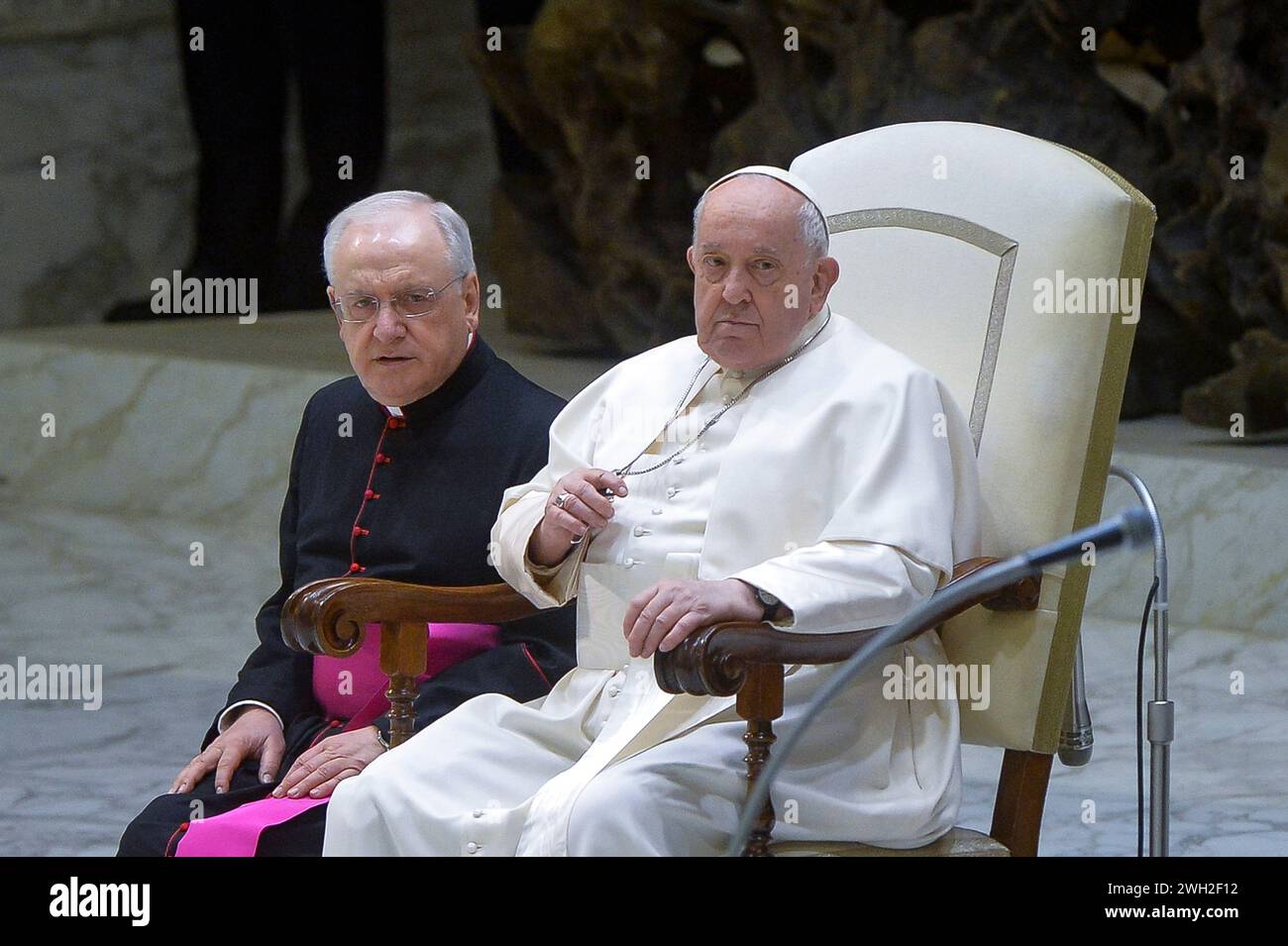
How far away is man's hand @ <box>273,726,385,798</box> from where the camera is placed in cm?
311

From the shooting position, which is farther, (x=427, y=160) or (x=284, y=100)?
(x=427, y=160)

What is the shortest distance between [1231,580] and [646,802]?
3.71m

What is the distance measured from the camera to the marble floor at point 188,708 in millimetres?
4727

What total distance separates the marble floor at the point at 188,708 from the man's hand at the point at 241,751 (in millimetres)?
1322

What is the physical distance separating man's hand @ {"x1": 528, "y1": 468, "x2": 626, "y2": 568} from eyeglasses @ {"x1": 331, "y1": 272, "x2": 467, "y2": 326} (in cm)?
41

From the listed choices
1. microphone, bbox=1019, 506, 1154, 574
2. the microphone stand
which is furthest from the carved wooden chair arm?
microphone, bbox=1019, 506, 1154, 574

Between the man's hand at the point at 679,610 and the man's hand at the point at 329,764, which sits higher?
the man's hand at the point at 679,610

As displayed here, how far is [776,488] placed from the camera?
3.08 m

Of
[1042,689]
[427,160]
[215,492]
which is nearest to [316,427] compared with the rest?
[1042,689]

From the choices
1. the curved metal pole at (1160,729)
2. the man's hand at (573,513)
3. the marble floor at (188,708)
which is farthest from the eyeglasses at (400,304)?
the marble floor at (188,708)

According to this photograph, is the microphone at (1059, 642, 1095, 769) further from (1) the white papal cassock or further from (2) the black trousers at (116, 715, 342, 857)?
(2) the black trousers at (116, 715, 342, 857)

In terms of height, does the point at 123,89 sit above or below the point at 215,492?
above

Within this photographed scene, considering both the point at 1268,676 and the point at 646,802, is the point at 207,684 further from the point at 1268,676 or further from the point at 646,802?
the point at 646,802

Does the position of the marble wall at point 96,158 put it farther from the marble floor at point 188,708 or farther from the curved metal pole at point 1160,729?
the curved metal pole at point 1160,729
